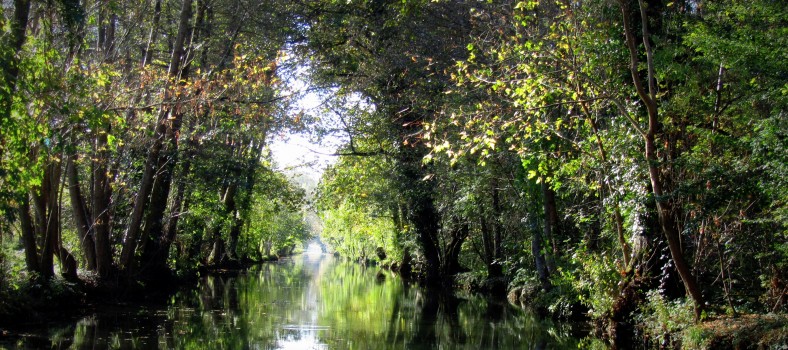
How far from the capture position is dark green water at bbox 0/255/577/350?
429 inches

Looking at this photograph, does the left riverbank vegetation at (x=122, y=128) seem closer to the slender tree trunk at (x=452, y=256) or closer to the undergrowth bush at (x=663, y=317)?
the slender tree trunk at (x=452, y=256)

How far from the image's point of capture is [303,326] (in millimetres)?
13242

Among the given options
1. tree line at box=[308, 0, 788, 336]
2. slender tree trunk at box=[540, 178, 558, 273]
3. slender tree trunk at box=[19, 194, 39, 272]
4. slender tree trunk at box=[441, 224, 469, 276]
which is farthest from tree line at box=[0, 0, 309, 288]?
slender tree trunk at box=[441, 224, 469, 276]

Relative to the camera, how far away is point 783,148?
8.29 meters

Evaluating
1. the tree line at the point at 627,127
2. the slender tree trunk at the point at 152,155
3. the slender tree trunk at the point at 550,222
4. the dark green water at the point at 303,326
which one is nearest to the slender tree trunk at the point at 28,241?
the dark green water at the point at 303,326

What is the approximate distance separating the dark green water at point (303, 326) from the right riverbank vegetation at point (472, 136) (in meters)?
1.38

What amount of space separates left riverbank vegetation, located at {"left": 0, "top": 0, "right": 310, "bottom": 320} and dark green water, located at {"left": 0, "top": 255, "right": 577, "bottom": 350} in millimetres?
1724

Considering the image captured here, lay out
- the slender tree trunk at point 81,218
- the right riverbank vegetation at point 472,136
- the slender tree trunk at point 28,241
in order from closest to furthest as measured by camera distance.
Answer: the right riverbank vegetation at point 472,136 < the slender tree trunk at point 28,241 < the slender tree trunk at point 81,218

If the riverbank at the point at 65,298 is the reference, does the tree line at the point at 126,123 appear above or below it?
above

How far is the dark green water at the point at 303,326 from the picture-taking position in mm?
10906

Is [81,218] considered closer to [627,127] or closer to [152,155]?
[152,155]

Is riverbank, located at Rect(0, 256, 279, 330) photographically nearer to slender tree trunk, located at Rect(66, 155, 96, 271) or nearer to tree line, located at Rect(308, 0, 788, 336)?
slender tree trunk, located at Rect(66, 155, 96, 271)

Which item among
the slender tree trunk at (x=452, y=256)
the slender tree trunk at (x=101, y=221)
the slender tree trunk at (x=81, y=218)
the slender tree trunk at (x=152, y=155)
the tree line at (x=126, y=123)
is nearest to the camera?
the tree line at (x=126, y=123)

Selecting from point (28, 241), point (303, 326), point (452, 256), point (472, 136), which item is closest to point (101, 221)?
point (28, 241)
